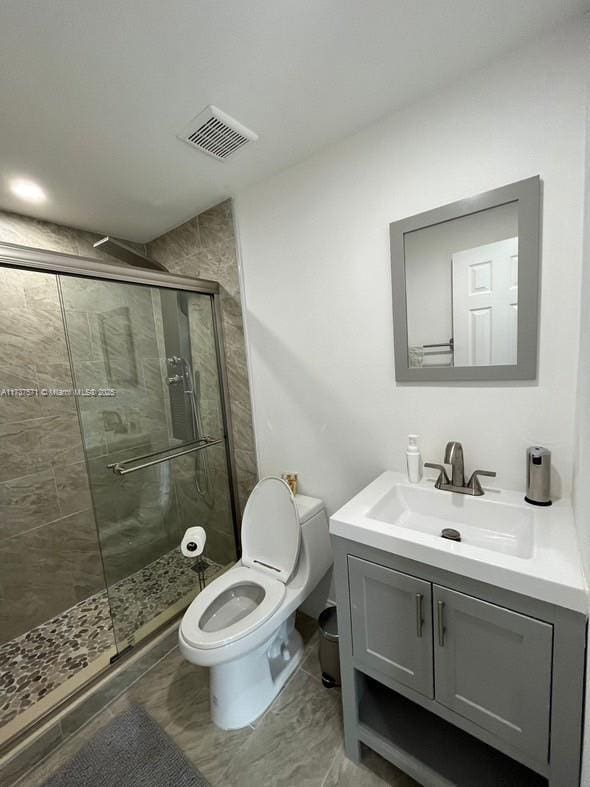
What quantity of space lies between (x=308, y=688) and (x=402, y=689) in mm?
639

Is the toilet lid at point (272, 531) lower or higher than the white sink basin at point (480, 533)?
lower

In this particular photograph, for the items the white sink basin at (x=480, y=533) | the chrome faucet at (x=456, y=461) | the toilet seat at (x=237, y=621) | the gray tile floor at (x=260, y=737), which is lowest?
the gray tile floor at (x=260, y=737)

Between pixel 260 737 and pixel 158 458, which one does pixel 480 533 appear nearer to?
pixel 260 737

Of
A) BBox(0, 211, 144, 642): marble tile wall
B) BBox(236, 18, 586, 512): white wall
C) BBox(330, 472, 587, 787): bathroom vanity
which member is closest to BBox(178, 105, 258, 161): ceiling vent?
BBox(236, 18, 586, 512): white wall

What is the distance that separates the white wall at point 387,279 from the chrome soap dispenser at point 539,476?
0.22 ft

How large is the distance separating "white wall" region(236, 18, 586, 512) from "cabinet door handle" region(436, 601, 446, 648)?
21.9 inches

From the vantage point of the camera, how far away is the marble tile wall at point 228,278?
6.20ft

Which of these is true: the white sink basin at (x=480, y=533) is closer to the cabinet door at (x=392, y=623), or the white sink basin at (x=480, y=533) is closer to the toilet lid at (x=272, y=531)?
the cabinet door at (x=392, y=623)

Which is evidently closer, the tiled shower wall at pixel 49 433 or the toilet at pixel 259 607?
the toilet at pixel 259 607

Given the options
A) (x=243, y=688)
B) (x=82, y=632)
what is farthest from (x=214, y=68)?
(x=82, y=632)

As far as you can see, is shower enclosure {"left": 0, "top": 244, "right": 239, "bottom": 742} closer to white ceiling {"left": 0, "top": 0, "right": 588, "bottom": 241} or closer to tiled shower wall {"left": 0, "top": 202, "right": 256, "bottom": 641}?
tiled shower wall {"left": 0, "top": 202, "right": 256, "bottom": 641}

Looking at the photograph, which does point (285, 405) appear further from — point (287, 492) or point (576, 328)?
point (576, 328)

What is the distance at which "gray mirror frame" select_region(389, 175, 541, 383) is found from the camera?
1.06m

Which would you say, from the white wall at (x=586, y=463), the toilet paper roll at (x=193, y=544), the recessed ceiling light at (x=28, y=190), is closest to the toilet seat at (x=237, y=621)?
the toilet paper roll at (x=193, y=544)
